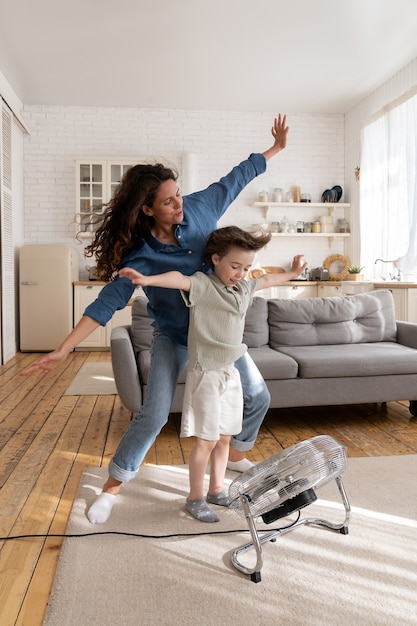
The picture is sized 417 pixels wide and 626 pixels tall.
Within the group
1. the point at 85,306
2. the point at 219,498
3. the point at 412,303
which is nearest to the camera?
the point at 219,498

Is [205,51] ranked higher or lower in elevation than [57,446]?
higher

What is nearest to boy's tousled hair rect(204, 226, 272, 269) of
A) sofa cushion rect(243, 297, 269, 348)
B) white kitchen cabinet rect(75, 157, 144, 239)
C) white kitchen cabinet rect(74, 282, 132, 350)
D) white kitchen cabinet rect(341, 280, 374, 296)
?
sofa cushion rect(243, 297, 269, 348)

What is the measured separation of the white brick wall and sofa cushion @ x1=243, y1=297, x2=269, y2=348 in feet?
13.6

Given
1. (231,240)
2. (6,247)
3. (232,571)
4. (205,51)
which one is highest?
(205,51)

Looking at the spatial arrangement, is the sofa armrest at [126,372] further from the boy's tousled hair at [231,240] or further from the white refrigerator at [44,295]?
the white refrigerator at [44,295]

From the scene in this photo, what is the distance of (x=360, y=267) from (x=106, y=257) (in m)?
5.80

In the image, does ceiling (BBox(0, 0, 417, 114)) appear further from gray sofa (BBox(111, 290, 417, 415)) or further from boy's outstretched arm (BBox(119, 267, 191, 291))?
boy's outstretched arm (BBox(119, 267, 191, 291))

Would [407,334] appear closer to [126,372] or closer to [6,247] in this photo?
[126,372]

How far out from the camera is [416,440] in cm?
319

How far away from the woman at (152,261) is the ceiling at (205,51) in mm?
3346

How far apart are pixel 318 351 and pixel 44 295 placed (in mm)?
4311

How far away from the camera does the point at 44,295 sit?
274 inches

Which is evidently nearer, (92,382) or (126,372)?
(126,372)

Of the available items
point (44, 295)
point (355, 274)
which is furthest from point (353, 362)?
point (44, 295)
